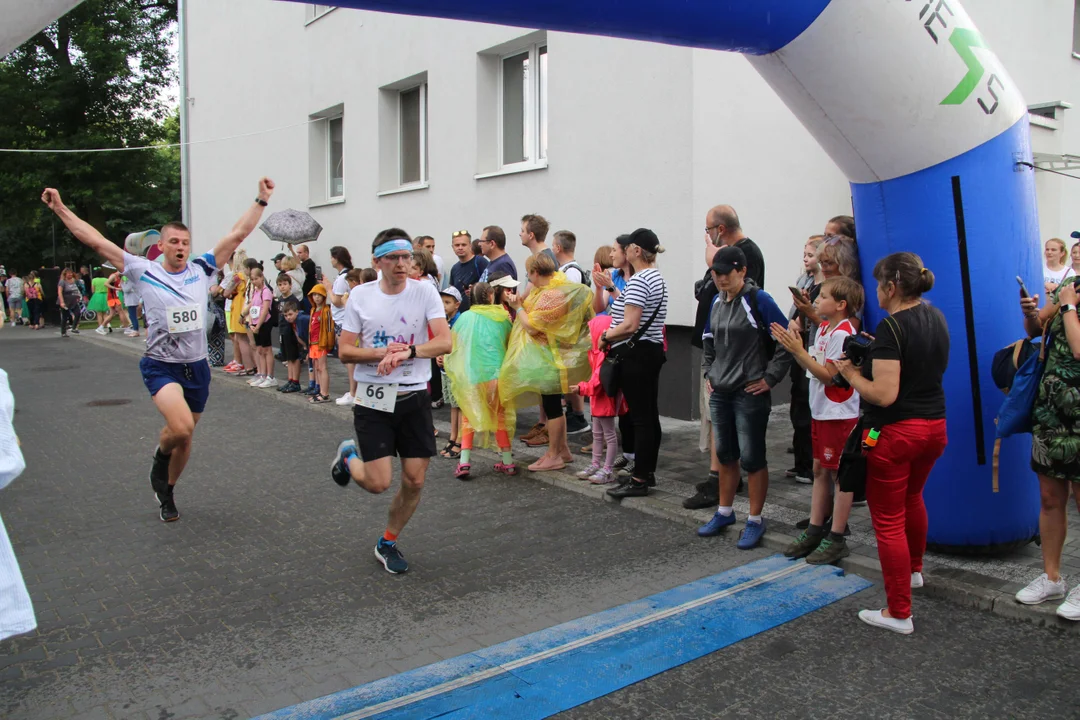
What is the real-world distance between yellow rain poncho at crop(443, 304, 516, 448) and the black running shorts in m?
2.15

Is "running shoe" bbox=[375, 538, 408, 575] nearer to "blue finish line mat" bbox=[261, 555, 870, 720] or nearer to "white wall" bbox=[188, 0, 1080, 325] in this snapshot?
"blue finish line mat" bbox=[261, 555, 870, 720]

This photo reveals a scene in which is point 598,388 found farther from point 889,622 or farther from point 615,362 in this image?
point 889,622

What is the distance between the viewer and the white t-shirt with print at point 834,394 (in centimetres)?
498

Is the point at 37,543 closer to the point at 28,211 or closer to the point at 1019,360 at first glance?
the point at 1019,360

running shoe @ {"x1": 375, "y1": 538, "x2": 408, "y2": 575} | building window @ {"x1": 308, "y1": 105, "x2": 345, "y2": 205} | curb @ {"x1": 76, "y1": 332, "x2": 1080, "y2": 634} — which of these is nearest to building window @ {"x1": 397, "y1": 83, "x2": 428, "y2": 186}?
building window @ {"x1": 308, "y1": 105, "x2": 345, "y2": 205}

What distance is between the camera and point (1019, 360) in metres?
4.52

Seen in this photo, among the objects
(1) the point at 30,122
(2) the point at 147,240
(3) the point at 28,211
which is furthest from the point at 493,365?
(3) the point at 28,211

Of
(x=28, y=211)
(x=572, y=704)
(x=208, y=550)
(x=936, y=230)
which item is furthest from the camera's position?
(x=28, y=211)

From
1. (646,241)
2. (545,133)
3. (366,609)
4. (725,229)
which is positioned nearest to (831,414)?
(725,229)

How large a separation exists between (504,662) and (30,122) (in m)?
36.7

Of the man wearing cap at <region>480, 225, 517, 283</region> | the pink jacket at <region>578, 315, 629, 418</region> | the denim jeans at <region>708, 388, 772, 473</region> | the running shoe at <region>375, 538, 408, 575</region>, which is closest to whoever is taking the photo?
the running shoe at <region>375, 538, 408, 575</region>

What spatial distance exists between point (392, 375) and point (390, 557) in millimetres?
1079

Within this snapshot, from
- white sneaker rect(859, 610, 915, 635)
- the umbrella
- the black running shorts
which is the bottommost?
white sneaker rect(859, 610, 915, 635)

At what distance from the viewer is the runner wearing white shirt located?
16.5 ft
